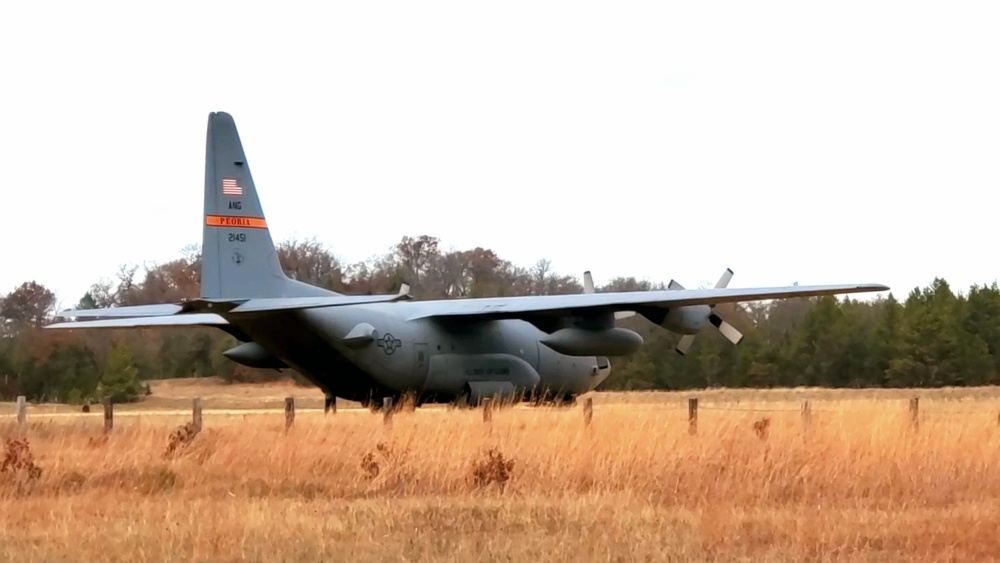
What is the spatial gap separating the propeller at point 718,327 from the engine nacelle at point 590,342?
1.16m

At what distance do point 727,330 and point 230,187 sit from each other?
10846 millimetres

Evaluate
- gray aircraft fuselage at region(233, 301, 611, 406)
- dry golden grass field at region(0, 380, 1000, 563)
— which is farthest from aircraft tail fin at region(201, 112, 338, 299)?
dry golden grass field at region(0, 380, 1000, 563)

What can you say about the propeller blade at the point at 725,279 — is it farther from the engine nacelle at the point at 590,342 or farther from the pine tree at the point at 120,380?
the pine tree at the point at 120,380

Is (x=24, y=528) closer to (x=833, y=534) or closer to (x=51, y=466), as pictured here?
(x=51, y=466)

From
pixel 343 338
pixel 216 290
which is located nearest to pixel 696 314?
pixel 343 338

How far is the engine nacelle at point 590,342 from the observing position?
89.9 feet

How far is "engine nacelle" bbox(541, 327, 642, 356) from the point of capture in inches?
1078

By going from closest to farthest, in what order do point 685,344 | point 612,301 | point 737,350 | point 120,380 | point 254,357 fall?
point 612,301, point 685,344, point 254,357, point 120,380, point 737,350

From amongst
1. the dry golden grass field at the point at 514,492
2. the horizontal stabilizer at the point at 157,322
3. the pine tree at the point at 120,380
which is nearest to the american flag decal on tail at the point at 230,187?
the horizontal stabilizer at the point at 157,322

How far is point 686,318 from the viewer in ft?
91.6

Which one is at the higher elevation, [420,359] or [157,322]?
[157,322]

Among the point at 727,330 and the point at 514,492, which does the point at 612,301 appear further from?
the point at 514,492

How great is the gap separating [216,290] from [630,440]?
422 inches

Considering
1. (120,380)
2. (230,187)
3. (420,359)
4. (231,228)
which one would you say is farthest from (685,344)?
(120,380)
